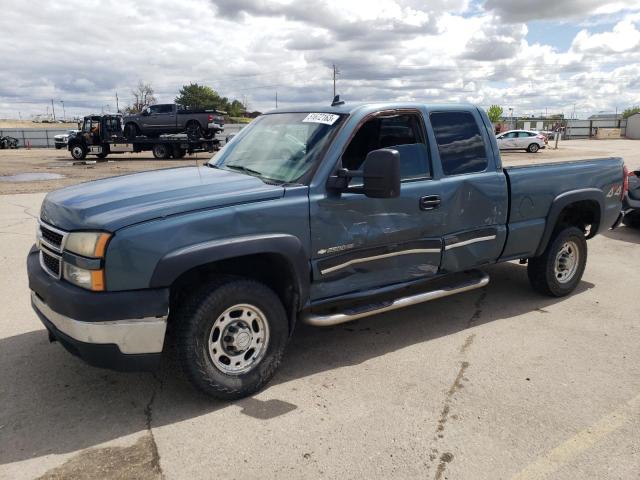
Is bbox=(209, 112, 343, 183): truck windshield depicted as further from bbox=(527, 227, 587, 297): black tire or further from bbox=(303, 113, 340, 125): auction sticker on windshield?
bbox=(527, 227, 587, 297): black tire

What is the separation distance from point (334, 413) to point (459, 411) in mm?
781

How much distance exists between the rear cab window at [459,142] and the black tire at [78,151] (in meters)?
27.1

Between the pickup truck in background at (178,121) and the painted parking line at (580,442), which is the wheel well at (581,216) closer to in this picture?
the painted parking line at (580,442)

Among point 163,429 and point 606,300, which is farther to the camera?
point 606,300

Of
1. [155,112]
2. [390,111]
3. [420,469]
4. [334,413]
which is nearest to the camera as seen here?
[420,469]

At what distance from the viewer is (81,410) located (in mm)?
3322

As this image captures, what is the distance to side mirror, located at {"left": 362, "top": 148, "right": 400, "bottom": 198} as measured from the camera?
3350 mm

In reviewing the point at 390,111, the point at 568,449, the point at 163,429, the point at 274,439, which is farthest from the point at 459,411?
the point at 390,111

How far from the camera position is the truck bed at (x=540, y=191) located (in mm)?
4777

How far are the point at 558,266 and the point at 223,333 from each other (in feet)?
12.2

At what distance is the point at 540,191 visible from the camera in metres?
4.92

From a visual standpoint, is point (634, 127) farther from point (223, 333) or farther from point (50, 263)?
point (50, 263)

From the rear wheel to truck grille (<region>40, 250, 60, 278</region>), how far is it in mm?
26864

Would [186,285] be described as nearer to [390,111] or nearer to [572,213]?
[390,111]
